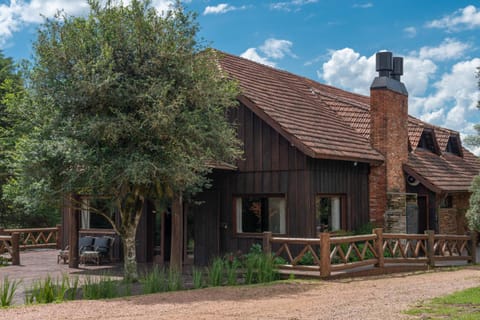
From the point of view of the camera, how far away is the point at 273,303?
997 cm

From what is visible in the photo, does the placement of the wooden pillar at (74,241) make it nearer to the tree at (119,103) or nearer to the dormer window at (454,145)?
the tree at (119,103)

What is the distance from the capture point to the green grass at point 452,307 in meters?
8.36

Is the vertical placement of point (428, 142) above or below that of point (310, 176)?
above

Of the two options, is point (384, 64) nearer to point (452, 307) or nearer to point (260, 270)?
point (260, 270)

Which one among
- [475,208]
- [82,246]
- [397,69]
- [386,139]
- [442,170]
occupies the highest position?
[397,69]

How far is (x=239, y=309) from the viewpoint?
365 inches

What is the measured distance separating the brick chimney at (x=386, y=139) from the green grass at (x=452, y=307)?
24.6ft

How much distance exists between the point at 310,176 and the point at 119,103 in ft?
19.2

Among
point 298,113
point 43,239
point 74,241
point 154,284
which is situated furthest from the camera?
point 43,239

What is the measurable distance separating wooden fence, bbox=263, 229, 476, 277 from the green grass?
3539mm

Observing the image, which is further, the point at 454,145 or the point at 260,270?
the point at 454,145

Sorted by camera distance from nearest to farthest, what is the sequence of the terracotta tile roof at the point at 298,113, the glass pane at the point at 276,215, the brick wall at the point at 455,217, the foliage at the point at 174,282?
the foliage at the point at 174,282
the terracotta tile roof at the point at 298,113
the glass pane at the point at 276,215
the brick wall at the point at 455,217

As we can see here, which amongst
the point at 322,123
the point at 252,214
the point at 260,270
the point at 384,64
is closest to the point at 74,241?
the point at 252,214

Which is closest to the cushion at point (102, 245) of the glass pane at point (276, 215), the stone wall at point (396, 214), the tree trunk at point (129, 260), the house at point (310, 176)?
the house at point (310, 176)
